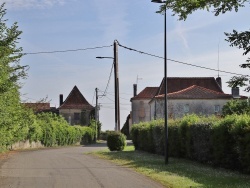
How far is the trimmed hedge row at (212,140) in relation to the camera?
16.7 m

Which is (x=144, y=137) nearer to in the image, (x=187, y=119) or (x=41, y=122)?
(x=187, y=119)

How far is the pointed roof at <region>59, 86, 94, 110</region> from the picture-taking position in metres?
91.3

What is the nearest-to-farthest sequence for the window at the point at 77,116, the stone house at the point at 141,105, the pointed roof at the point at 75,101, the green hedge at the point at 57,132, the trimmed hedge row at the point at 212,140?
the trimmed hedge row at the point at 212,140 < the green hedge at the point at 57,132 < the stone house at the point at 141,105 < the pointed roof at the point at 75,101 < the window at the point at 77,116

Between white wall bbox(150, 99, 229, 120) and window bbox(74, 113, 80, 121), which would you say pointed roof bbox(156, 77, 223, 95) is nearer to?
white wall bbox(150, 99, 229, 120)

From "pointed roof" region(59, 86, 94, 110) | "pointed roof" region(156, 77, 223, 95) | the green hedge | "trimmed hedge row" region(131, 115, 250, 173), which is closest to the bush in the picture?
"trimmed hedge row" region(131, 115, 250, 173)

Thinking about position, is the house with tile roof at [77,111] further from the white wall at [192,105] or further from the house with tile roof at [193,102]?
the white wall at [192,105]

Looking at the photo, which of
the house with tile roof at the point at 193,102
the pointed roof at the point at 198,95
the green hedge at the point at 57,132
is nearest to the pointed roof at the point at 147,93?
the house with tile roof at the point at 193,102

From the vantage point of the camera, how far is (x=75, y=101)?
92.6 meters

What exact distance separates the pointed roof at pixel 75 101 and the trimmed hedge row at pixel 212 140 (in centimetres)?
6256

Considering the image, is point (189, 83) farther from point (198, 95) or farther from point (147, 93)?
point (147, 93)

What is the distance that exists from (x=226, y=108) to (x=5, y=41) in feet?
118

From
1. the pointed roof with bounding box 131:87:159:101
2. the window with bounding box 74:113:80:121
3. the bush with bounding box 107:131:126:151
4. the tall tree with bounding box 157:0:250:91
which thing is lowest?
the bush with bounding box 107:131:126:151

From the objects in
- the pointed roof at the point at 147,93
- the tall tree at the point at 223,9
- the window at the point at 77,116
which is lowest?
the tall tree at the point at 223,9

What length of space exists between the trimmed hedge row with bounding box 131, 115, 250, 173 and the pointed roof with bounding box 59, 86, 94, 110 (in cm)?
6256
